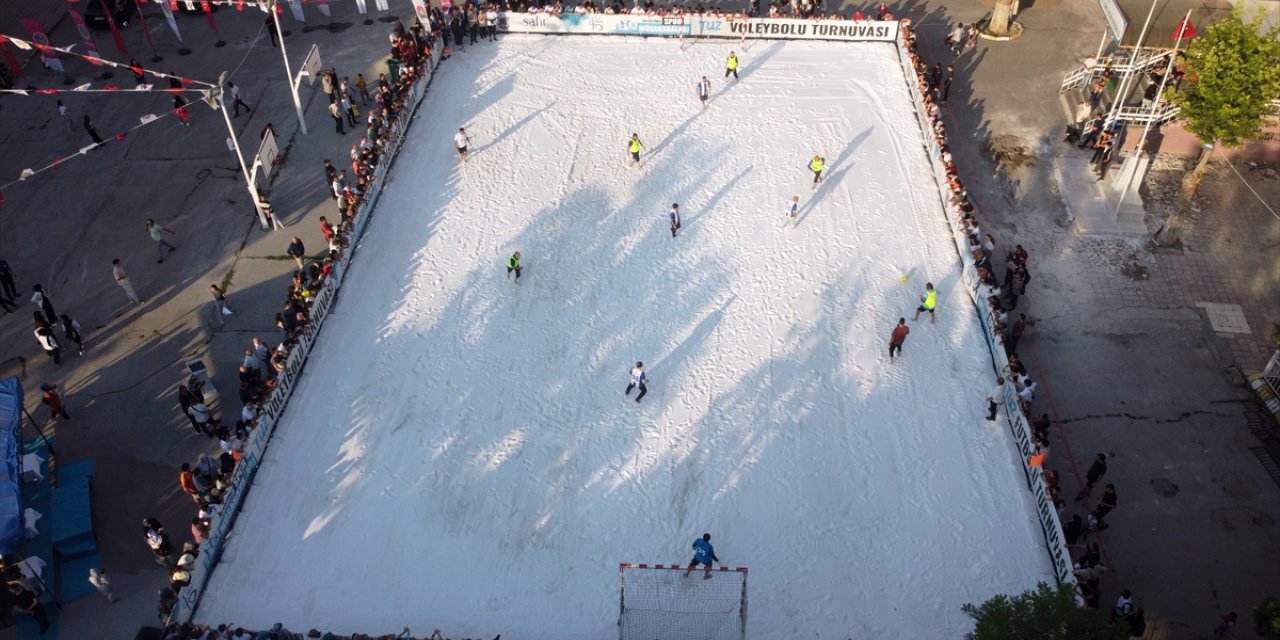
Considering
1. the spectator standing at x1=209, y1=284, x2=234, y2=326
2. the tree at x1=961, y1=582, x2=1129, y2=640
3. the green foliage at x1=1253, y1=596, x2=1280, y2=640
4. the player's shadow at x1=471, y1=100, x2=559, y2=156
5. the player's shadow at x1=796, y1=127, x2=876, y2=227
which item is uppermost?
the player's shadow at x1=471, y1=100, x2=559, y2=156

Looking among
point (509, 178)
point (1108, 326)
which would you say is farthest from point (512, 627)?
point (1108, 326)

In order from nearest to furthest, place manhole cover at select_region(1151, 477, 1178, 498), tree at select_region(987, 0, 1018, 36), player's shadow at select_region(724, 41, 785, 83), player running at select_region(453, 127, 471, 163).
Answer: manhole cover at select_region(1151, 477, 1178, 498), player running at select_region(453, 127, 471, 163), player's shadow at select_region(724, 41, 785, 83), tree at select_region(987, 0, 1018, 36)

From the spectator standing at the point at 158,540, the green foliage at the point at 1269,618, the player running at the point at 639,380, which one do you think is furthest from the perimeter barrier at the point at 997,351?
the spectator standing at the point at 158,540

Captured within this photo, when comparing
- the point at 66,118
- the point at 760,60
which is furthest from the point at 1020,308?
the point at 66,118

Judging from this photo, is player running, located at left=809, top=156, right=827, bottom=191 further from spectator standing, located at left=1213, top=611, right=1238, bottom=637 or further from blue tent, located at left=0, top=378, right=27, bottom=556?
blue tent, located at left=0, top=378, right=27, bottom=556

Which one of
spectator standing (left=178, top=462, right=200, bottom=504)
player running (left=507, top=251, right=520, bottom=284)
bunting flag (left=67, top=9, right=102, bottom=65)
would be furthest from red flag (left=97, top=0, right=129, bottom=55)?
spectator standing (left=178, top=462, right=200, bottom=504)

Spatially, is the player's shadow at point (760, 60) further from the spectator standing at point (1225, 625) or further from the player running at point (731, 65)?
the spectator standing at point (1225, 625)

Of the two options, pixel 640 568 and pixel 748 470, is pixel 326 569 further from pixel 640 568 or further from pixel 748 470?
pixel 748 470

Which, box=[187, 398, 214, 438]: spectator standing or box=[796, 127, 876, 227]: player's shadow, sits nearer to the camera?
box=[187, 398, 214, 438]: spectator standing
